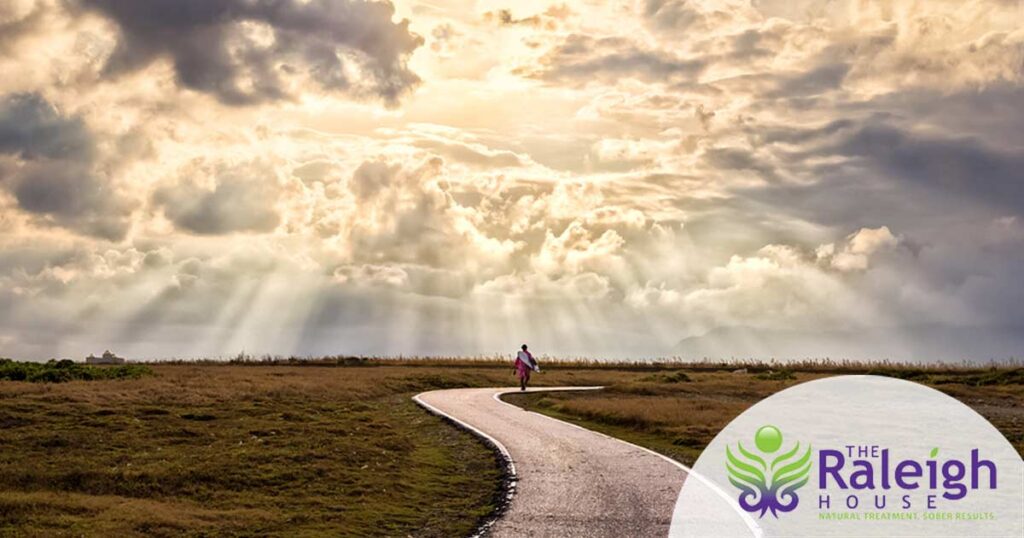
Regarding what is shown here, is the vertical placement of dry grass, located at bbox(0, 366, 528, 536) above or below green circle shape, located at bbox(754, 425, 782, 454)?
below

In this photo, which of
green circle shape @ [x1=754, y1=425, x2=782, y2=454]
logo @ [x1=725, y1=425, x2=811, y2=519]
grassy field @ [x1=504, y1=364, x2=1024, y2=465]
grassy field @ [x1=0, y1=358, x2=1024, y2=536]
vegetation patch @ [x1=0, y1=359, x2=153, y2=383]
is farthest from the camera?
vegetation patch @ [x1=0, y1=359, x2=153, y2=383]

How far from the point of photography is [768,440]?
27.1 metres

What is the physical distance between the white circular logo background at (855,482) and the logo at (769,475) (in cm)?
3

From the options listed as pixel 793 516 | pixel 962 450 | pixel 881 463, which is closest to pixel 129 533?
pixel 793 516

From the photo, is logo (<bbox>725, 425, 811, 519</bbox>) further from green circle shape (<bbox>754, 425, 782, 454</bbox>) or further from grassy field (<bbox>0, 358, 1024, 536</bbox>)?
grassy field (<bbox>0, 358, 1024, 536</bbox>)

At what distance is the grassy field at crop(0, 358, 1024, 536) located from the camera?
1986 cm

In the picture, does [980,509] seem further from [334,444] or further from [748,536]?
[334,444]

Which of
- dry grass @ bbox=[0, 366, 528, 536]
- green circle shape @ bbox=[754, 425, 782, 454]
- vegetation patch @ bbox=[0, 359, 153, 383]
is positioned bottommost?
dry grass @ bbox=[0, 366, 528, 536]

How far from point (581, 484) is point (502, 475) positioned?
11.3 feet

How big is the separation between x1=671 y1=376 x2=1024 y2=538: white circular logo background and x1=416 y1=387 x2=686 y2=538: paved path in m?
0.74

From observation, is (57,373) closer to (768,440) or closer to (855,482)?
(768,440)

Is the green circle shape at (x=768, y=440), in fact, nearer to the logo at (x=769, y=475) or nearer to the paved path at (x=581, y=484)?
the logo at (x=769, y=475)

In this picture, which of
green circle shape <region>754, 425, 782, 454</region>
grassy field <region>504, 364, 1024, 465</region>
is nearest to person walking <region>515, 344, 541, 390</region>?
grassy field <region>504, 364, 1024, 465</region>

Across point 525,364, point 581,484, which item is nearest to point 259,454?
point 581,484
